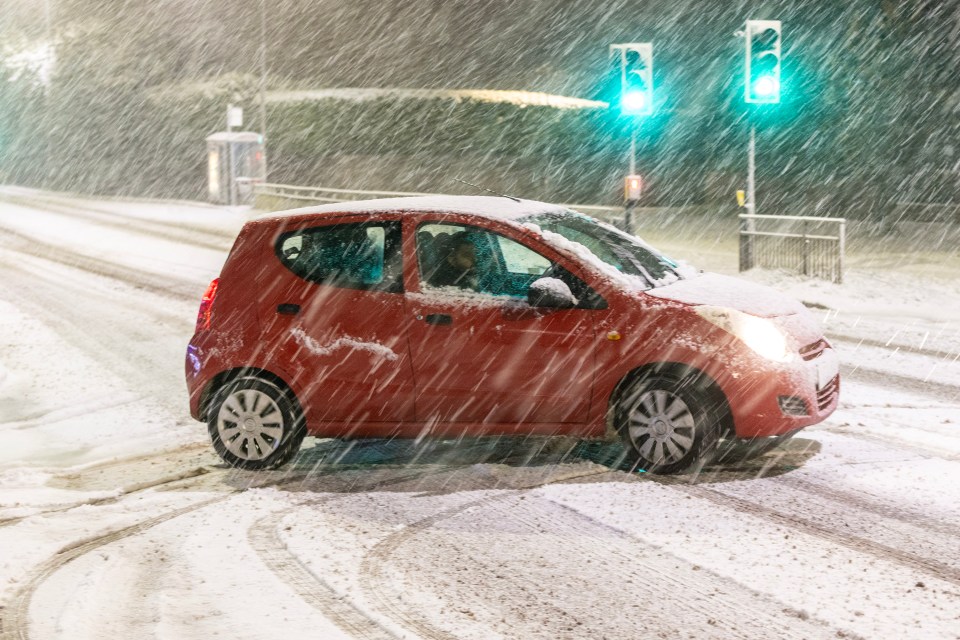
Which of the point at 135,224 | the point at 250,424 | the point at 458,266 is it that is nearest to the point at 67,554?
the point at 250,424

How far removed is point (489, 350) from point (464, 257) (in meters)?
0.64

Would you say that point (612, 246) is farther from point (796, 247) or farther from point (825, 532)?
point (796, 247)

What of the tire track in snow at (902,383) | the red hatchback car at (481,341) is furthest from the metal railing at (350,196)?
the red hatchback car at (481,341)

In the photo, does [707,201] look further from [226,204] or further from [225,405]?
[225,405]

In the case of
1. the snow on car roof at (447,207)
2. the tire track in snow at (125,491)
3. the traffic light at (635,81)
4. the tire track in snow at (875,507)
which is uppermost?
the traffic light at (635,81)

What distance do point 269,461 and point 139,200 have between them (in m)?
35.7

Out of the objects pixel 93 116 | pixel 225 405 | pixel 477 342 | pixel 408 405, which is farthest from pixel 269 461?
pixel 93 116

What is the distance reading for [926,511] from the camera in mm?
6035

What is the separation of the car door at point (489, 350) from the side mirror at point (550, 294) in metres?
0.08

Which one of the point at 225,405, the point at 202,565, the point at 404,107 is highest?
the point at 404,107

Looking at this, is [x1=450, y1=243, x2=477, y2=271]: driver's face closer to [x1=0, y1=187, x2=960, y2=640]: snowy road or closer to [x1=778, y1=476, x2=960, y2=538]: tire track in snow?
[x1=0, y1=187, x2=960, y2=640]: snowy road

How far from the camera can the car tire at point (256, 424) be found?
7285mm

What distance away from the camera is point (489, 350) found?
6.91 metres

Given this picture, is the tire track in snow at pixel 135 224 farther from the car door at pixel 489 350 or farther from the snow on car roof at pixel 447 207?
the car door at pixel 489 350
